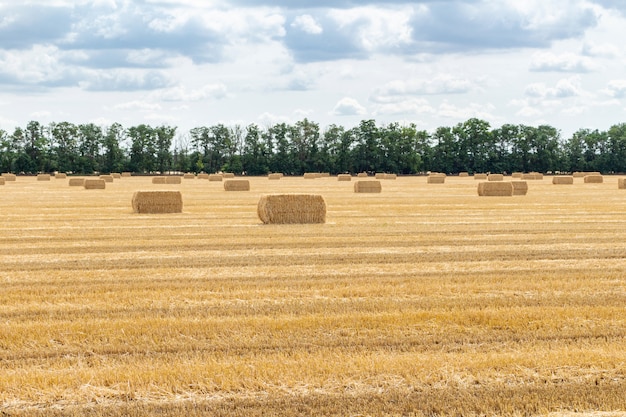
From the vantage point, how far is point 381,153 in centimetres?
11825

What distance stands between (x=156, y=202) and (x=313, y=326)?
62.5ft

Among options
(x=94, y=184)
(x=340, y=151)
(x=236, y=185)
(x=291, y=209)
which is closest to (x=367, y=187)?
(x=236, y=185)

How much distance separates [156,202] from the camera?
92.2 ft

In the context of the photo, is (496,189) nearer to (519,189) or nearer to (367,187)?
(519,189)

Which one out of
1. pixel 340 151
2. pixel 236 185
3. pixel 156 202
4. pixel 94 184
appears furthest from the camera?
pixel 340 151

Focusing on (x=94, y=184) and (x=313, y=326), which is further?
(x=94, y=184)

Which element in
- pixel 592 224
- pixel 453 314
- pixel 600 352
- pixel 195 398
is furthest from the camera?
pixel 592 224

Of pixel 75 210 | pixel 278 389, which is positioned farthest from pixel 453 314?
pixel 75 210

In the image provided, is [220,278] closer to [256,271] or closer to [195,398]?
[256,271]

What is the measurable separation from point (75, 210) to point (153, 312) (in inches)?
807

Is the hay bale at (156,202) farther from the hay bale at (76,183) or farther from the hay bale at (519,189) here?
the hay bale at (76,183)

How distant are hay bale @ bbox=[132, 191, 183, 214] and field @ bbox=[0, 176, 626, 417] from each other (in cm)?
874

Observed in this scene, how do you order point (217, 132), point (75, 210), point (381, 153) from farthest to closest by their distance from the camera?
point (217, 132)
point (381, 153)
point (75, 210)

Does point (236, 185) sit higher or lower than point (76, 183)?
higher
